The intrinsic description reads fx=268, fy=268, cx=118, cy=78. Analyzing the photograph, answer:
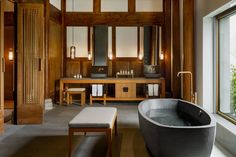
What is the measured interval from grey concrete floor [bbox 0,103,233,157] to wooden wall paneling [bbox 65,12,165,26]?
397 cm

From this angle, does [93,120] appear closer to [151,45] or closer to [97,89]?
[97,89]

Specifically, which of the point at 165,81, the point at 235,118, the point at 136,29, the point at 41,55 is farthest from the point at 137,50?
the point at 235,118

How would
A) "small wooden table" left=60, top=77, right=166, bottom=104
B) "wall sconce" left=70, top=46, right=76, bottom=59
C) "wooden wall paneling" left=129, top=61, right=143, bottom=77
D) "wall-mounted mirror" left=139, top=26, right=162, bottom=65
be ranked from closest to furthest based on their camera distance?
"small wooden table" left=60, top=77, right=166, bottom=104 → "wall-mounted mirror" left=139, top=26, right=162, bottom=65 → "wall sconce" left=70, top=46, right=76, bottom=59 → "wooden wall paneling" left=129, top=61, right=143, bottom=77

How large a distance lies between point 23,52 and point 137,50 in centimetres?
426

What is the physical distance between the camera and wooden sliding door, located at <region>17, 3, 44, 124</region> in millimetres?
5156

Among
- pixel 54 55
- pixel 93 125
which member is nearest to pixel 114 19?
pixel 54 55

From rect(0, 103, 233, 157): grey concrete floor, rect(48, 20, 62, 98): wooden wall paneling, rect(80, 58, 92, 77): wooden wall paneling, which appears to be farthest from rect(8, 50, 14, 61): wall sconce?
rect(0, 103, 233, 157): grey concrete floor

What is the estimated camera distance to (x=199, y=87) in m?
5.44

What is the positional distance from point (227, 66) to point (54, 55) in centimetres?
491

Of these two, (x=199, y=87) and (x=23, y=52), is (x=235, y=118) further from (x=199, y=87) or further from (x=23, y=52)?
(x=23, y=52)

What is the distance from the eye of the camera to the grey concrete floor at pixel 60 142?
361 cm

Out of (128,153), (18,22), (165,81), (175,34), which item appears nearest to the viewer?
(128,153)

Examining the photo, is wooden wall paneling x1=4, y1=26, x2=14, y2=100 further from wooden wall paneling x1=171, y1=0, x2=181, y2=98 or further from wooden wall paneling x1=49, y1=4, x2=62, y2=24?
wooden wall paneling x1=171, y1=0, x2=181, y2=98

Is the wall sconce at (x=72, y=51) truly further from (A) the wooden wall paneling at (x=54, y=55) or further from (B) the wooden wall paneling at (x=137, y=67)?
(B) the wooden wall paneling at (x=137, y=67)
